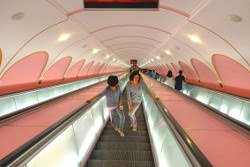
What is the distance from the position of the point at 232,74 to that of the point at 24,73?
9201mm

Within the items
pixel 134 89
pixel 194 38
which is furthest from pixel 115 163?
pixel 194 38

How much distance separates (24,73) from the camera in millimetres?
10469

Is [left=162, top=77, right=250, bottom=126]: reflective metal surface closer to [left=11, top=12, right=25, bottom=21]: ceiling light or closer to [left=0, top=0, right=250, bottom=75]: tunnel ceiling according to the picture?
[left=0, top=0, right=250, bottom=75]: tunnel ceiling

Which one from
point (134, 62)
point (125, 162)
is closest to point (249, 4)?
point (125, 162)

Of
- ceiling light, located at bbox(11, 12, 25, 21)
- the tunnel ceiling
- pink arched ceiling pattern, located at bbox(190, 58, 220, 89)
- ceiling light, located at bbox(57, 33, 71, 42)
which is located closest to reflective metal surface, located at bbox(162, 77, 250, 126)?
pink arched ceiling pattern, located at bbox(190, 58, 220, 89)

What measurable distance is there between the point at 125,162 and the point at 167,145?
1281mm

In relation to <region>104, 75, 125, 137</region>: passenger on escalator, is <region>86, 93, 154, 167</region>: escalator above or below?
below

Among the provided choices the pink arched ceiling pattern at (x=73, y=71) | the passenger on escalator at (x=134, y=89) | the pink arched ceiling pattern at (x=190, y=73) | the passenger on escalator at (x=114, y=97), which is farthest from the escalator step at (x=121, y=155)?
the pink arched ceiling pattern at (x=73, y=71)

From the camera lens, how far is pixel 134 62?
3184 centimetres

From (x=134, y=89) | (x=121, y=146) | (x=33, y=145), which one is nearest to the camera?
(x=33, y=145)

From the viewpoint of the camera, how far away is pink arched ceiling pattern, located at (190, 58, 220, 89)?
38.9ft

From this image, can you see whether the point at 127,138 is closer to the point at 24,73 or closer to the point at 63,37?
the point at 63,37

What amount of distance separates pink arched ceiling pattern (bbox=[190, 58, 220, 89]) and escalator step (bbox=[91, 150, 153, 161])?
310 inches

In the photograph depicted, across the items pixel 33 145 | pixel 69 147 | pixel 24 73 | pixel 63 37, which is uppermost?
pixel 63 37
